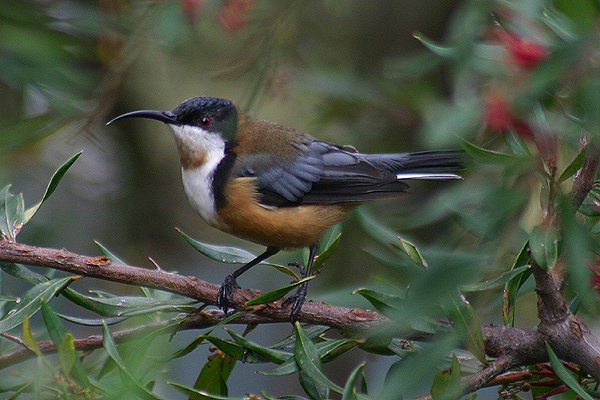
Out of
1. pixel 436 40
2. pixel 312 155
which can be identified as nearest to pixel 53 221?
pixel 312 155

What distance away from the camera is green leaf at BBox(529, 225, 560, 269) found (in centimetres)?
142

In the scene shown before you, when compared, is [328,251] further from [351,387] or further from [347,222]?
[347,222]

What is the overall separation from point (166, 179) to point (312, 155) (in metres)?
2.76

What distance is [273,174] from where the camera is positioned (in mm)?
3102

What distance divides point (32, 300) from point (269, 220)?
1361mm

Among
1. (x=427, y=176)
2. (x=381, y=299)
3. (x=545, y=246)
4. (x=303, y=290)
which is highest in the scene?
(x=545, y=246)

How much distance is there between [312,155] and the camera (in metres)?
3.24

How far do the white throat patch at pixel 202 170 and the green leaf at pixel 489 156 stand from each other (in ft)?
5.81

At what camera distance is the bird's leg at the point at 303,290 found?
6.07 feet

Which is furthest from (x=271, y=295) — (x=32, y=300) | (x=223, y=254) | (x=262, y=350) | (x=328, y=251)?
(x=32, y=300)

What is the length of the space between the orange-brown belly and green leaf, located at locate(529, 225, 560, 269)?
64.5 inches

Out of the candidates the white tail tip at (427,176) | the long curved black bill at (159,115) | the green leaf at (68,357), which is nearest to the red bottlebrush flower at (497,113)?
the white tail tip at (427,176)

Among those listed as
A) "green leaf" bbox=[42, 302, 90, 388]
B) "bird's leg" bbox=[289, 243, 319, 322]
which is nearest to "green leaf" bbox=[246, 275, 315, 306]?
"bird's leg" bbox=[289, 243, 319, 322]

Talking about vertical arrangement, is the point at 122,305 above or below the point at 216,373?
above
